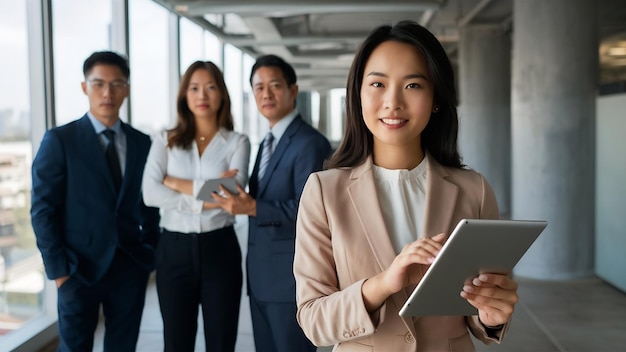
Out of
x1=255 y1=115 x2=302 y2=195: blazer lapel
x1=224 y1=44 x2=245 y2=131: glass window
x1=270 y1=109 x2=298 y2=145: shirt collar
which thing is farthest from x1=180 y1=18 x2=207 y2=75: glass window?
x1=255 y1=115 x2=302 y2=195: blazer lapel

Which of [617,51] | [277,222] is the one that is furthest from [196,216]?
[617,51]

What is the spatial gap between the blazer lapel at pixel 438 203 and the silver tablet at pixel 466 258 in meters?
0.21

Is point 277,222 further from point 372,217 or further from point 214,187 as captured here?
point 372,217

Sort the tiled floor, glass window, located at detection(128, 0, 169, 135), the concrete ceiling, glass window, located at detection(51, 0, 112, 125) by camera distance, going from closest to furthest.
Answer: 1. the tiled floor
2. glass window, located at detection(51, 0, 112, 125)
3. glass window, located at detection(128, 0, 169, 135)
4. the concrete ceiling

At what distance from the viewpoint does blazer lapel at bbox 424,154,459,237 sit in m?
1.49

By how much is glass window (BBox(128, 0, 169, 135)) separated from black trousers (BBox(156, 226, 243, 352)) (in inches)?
145

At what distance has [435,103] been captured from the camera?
5.13 feet

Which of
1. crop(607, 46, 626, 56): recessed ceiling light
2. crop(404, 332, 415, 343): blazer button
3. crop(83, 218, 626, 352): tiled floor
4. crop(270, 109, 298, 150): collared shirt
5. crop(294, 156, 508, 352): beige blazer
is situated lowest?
crop(83, 218, 626, 352): tiled floor

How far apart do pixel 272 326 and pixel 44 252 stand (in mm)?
1132

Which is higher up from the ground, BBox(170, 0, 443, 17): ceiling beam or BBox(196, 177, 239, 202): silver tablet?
BBox(170, 0, 443, 17): ceiling beam

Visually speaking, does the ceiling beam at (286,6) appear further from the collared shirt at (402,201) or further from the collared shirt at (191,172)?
the collared shirt at (402,201)

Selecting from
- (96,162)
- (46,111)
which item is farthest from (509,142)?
(96,162)

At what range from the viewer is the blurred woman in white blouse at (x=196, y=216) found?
9.66 feet

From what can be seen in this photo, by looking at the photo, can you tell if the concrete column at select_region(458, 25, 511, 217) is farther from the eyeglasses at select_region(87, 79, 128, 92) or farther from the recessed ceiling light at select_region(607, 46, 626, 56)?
the eyeglasses at select_region(87, 79, 128, 92)
